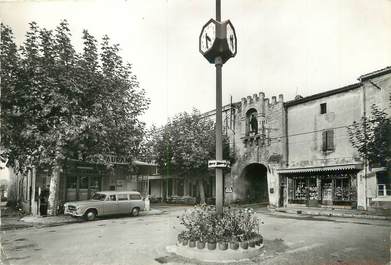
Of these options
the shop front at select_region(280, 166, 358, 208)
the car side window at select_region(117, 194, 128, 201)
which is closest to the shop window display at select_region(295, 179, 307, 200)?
the shop front at select_region(280, 166, 358, 208)

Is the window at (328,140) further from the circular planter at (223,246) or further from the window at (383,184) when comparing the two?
the circular planter at (223,246)

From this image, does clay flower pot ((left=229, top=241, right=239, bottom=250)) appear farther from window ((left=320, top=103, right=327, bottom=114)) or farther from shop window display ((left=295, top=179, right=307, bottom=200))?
window ((left=320, top=103, right=327, bottom=114))

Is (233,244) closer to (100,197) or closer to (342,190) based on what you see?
(100,197)

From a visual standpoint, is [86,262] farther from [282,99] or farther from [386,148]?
[282,99]

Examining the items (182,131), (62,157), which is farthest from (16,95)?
(182,131)

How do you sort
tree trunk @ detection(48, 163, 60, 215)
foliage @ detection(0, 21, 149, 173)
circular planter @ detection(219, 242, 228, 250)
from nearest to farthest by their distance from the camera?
circular planter @ detection(219, 242, 228, 250) → foliage @ detection(0, 21, 149, 173) → tree trunk @ detection(48, 163, 60, 215)

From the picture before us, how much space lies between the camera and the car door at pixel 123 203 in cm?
1865

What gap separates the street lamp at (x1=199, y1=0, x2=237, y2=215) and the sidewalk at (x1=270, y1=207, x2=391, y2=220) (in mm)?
13108

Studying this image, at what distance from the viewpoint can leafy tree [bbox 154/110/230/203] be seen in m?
28.0

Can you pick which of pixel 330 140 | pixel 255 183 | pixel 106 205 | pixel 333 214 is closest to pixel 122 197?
pixel 106 205

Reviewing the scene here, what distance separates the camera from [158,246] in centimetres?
948

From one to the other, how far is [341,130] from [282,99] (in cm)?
585

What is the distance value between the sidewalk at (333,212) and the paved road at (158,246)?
486 centimetres

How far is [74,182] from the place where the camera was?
22375mm
